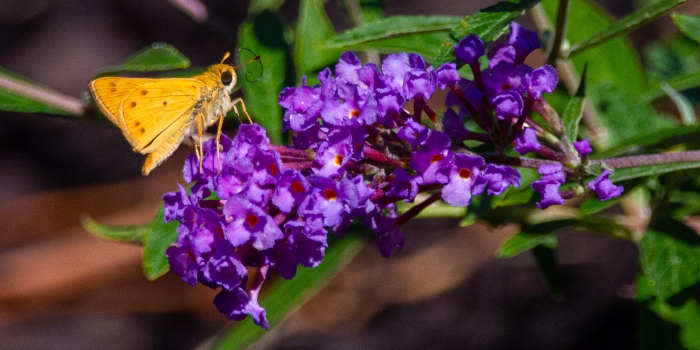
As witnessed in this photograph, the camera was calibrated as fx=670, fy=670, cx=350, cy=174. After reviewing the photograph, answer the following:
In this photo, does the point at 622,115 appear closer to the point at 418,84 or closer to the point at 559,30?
the point at 559,30

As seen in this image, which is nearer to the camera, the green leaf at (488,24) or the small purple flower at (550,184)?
A: the small purple flower at (550,184)

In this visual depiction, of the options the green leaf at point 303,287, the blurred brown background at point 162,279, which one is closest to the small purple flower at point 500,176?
the green leaf at point 303,287

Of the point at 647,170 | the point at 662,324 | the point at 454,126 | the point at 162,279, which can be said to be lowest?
the point at 162,279

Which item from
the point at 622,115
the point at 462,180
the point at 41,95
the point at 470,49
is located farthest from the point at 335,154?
the point at 622,115

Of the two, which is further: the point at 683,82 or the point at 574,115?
the point at 683,82

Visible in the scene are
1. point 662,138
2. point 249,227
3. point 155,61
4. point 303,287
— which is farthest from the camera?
point 303,287

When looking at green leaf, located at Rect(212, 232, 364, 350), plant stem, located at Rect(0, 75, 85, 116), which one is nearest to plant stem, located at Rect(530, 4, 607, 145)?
green leaf, located at Rect(212, 232, 364, 350)

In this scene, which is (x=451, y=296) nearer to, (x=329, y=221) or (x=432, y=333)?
(x=432, y=333)

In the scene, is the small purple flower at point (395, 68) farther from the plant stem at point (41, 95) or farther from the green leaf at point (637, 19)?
the plant stem at point (41, 95)
